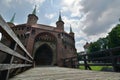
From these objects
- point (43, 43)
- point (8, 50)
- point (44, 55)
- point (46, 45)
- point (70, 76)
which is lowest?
point (70, 76)

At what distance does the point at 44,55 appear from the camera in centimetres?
1706

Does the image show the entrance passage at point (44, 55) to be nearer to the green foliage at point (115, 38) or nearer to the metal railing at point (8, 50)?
the metal railing at point (8, 50)

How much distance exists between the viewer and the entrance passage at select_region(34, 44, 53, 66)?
16219mm

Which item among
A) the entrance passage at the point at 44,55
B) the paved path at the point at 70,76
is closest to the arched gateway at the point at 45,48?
the entrance passage at the point at 44,55

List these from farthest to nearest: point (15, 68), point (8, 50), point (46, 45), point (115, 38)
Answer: point (115, 38)
point (46, 45)
point (15, 68)
point (8, 50)

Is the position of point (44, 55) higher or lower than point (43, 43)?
lower

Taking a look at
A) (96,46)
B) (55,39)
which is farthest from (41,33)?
(96,46)

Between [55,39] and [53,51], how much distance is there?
84.8 inches

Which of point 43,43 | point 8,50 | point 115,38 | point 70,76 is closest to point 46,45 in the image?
point 43,43

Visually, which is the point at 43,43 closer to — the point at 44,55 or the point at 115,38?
the point at 44,55

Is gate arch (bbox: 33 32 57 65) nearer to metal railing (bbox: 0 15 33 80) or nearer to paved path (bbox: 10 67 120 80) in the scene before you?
paved path (bbox: 10 67 120 80)

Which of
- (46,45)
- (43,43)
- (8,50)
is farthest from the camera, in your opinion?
(46,45)

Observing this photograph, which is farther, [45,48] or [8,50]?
[45,48]

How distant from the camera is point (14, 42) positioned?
1.98m
